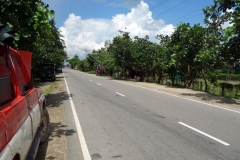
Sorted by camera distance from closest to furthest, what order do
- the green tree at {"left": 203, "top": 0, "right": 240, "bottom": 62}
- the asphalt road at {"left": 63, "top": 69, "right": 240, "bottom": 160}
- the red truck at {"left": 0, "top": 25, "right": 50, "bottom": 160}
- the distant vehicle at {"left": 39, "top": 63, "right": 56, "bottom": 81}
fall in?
the red truck at {"left": 0, "top": 25, "right": 50, "bottom": 160} < the asphalt road at {"left": 63, "top": 69, "right": 240, "bottom": 160} < the green tree at {"left": 203, "top": 0, "right": 240, "bottom": 62} < the distant vehicle at {"left": 39, "top": 63, "right": 56, "bottom": 81}

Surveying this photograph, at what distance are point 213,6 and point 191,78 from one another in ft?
32.8

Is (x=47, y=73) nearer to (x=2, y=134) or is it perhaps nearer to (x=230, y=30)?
(x=230, y=30)

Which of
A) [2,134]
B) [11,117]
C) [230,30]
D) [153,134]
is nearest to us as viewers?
[2,134]

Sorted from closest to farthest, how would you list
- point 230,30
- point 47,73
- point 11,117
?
point 11,117 < point 230,30 < point 47,73

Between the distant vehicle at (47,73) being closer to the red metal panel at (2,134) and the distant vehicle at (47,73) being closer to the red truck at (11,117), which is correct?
the red truck at (11,117)

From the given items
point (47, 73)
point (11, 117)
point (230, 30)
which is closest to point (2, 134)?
point (11, 117)

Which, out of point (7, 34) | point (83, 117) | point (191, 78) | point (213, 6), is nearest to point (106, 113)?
point (83, 117)

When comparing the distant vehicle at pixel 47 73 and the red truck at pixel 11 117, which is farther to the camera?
the distant vehicle at pixel 47 73

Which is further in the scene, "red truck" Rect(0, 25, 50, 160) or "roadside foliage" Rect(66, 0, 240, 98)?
"roadside foliage" Rect(66, 0, 240, 98)

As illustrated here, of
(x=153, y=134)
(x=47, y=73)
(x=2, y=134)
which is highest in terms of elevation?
(x=2, y=134)

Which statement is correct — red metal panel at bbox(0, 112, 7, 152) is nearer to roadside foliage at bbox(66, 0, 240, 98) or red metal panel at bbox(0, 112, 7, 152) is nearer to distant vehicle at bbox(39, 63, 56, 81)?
roadside foliage at bbox(66, 0, 240, 98)

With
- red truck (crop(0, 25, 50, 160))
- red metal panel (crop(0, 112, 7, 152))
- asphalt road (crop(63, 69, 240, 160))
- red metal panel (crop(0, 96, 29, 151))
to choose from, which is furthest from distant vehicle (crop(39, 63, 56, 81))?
red metal panel (crop(0, 112, 7, 152))

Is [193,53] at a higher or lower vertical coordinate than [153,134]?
higher

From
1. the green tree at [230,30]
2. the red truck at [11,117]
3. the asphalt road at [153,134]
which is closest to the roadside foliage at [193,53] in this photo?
the green tree at [230,30]
